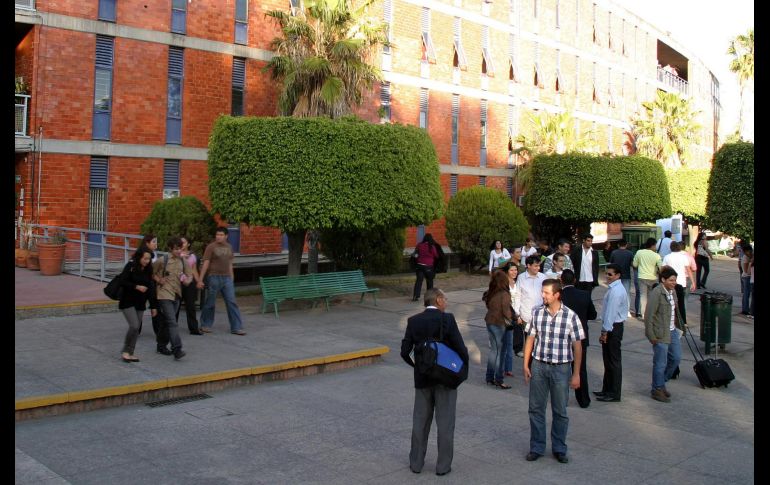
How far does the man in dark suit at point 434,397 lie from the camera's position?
6.11 meters

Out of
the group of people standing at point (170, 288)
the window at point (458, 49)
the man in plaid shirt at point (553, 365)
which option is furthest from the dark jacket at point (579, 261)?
the window at point (458, 49)

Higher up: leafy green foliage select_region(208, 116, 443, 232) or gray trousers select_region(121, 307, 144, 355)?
leafy green foliage select_region(208, 116, 443, 232)

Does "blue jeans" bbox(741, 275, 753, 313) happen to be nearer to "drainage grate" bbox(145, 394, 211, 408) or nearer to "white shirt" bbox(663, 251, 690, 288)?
"white shirt" bbox(663, 251, 690, 288)

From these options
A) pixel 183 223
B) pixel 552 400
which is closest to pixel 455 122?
pixel 183 223

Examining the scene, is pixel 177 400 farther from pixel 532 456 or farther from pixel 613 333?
pixel 613 333

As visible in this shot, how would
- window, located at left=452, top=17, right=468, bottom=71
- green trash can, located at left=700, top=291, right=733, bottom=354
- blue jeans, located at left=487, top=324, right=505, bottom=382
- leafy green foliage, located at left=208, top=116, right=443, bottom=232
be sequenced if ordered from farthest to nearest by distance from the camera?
window, located at left=452, top=17, right=468, bottom=71
leafy green foliage, located at left=208, top=116, right=443, bottom=232
green trash can, located at left=700, top=291, right=733, bottom=354
blue jeans, located at left=487, top=324, right=505, bottom=382

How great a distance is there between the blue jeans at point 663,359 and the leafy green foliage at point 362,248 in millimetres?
12199

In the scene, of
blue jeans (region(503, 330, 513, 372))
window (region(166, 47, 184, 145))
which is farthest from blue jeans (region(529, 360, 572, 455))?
window (region(166, 47, 184, 145))

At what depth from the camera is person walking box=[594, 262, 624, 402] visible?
8766 millimetres

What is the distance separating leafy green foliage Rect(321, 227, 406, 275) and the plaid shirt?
14.4 metres

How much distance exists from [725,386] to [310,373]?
5903mm

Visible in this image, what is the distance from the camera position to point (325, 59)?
19.2 m

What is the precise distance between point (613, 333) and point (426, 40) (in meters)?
23.1

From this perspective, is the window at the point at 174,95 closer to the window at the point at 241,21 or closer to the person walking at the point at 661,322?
the window at the point at 241,21
